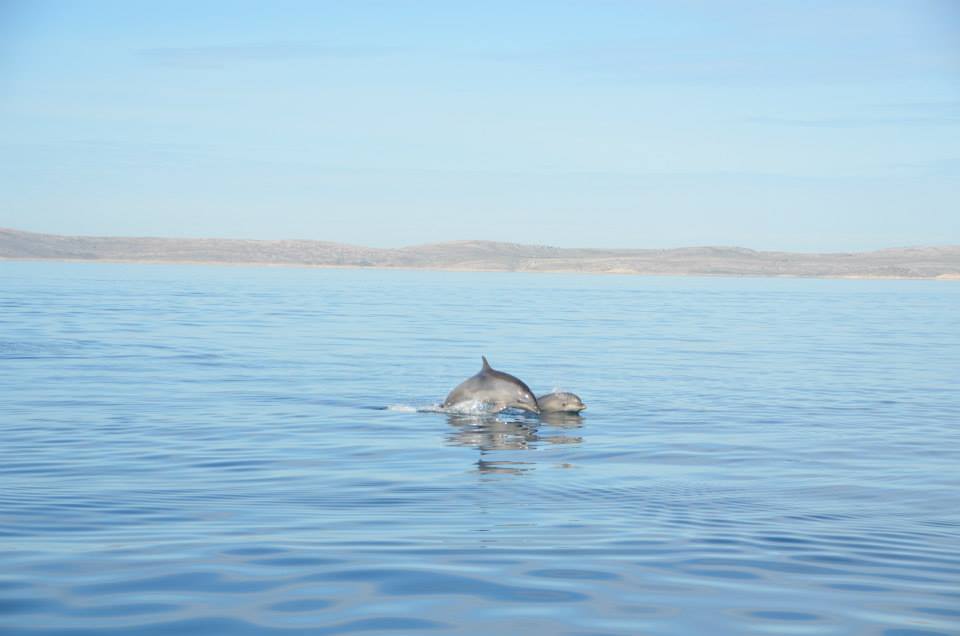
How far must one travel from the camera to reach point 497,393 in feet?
63.3

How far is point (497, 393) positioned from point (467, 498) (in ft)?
25.5

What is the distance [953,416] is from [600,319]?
28.1 m

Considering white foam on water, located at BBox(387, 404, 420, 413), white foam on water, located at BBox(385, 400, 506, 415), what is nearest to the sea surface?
white foam on water, located at BBox(387, 404, 420, 413)

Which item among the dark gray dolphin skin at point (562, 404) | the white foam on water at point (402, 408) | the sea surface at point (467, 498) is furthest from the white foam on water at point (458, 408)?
the dark gray dolphin skin at point (562, 404)

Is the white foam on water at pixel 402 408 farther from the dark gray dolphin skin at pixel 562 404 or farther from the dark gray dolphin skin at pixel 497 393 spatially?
the dark gray dolphin skin at pixel 562 404

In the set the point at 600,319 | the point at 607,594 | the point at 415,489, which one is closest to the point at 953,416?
the point at 415,489

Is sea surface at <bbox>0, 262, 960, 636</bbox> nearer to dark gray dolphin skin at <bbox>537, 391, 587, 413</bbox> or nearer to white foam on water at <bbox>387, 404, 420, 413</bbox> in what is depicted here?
white foam on water at <bbox>387, 404, 420, 413</bbox>

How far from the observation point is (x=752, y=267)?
18988 cm

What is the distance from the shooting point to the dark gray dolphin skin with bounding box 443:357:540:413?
19.2m

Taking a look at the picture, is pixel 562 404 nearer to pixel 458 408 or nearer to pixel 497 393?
pixel 497 393

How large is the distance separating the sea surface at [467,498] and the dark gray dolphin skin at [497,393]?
0.28 metres

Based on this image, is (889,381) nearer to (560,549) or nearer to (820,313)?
(560,549)

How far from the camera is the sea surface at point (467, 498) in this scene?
7648 mm

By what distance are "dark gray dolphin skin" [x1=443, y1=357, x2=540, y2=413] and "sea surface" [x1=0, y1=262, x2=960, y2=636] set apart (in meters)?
0.28
